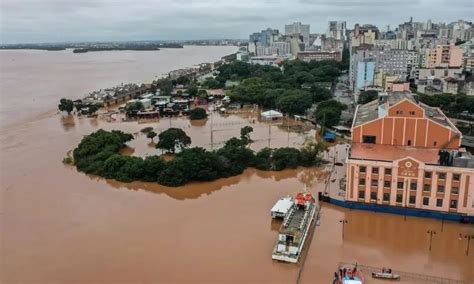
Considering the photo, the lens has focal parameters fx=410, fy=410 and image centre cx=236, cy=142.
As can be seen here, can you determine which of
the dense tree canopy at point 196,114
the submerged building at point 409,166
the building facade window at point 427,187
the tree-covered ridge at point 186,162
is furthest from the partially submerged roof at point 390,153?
the dense tree canopy at point 196,114

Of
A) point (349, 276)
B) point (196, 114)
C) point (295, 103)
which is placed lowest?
point (349, 276)

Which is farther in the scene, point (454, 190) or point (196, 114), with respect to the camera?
point (196, 114)

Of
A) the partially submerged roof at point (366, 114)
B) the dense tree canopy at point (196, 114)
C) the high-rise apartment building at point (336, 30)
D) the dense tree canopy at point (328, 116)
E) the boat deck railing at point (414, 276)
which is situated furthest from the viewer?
the high-rise apartment building at point (336, 30)

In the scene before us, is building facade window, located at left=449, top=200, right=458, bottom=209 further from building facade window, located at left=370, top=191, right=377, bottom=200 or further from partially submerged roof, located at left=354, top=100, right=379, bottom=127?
partially submerged roof, located at left=354, top=100, right=379, bottom=127

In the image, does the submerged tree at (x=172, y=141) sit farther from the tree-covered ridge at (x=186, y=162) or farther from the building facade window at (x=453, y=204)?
the building facade window at (x=453, y=204)

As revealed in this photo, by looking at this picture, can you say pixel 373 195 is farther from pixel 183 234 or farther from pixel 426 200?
pixel 183 234

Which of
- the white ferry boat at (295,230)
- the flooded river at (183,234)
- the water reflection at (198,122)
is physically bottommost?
the flooded river at (183,234)

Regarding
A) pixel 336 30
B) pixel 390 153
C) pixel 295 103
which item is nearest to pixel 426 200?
pixel 390 153
